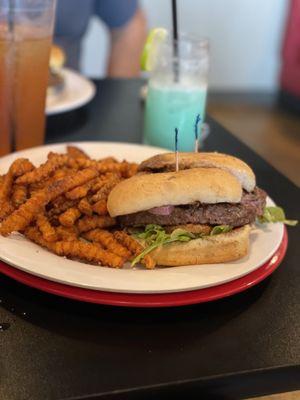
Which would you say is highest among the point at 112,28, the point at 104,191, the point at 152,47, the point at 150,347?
the point at 152,47

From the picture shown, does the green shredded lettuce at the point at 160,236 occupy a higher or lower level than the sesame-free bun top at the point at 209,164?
lower

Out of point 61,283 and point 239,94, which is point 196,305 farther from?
point 239,94

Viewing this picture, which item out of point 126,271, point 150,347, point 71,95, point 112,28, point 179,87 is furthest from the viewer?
point 112,28

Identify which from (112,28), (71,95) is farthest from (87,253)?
(112,28)

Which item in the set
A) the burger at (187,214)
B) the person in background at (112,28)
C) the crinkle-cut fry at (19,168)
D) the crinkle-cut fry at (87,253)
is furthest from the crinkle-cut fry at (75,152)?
the person in background at (112,28)

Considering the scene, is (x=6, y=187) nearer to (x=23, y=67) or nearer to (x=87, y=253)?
(x=87, y=253)

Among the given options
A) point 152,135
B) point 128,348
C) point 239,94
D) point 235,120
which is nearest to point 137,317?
point 128,348

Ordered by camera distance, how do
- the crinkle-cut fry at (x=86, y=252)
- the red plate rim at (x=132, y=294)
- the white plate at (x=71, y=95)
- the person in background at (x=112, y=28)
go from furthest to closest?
the person in background at (x=112, y=28)
the white plate at (x=71, y=95)
the crinkle-cut fry at (x=86, y=252)
the red plate rim at (x=132, y=294)

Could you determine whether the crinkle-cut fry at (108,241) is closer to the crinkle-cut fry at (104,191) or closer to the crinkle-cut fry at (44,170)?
the crinkle-cut fry at (104,191)
